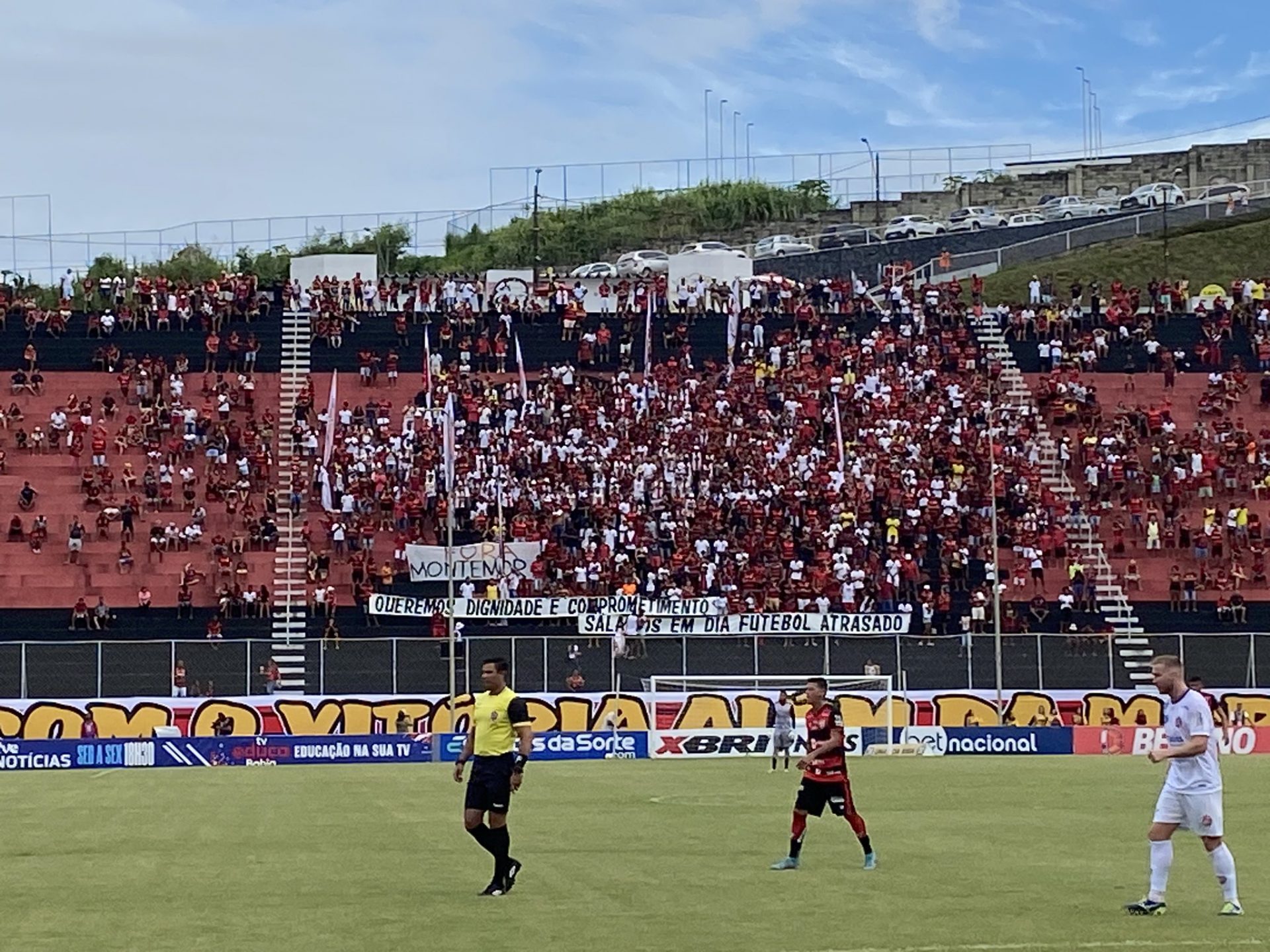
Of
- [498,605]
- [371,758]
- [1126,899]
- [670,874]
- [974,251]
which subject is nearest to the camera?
[1126,899]

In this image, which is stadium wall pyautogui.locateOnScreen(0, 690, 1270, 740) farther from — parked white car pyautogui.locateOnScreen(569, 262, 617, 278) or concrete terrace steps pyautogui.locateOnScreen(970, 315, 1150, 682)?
parked white car pyautogui.locateOnScreen(569, 262, 617, 278)

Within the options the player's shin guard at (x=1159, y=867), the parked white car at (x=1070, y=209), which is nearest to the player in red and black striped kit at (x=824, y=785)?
the player's shin guard at (x=1159, y=867)

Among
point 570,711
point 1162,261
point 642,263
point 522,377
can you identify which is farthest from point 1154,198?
point 570,711

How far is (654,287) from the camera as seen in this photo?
7344 cm

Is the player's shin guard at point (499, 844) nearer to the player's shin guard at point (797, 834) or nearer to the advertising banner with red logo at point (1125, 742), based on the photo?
the player's shin guard at point (797, 834)

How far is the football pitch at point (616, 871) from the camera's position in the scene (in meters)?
15.3

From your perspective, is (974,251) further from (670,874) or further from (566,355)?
(670,874)

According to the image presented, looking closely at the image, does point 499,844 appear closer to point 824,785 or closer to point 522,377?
point 824,785

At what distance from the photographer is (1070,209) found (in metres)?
109

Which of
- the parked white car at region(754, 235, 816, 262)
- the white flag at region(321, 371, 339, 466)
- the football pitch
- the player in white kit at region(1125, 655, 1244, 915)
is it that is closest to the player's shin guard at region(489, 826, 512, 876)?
the football pitch

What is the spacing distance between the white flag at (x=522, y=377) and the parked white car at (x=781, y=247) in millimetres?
40601

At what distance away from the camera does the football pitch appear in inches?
604

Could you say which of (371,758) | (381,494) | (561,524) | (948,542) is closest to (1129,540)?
(948,542)

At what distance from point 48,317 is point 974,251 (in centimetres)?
5138
